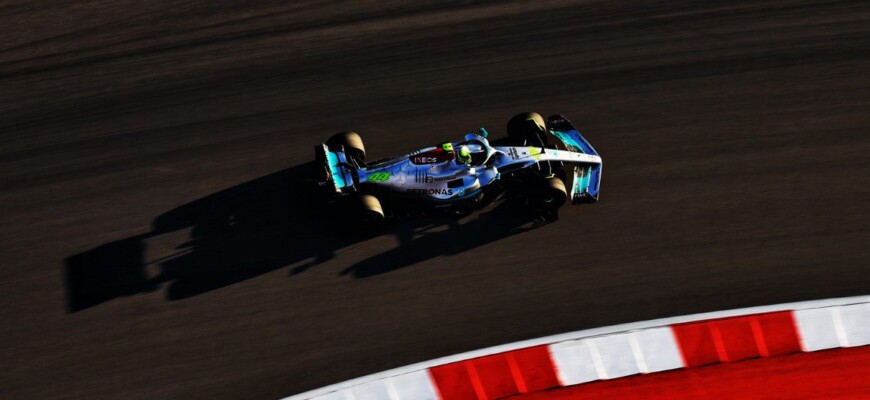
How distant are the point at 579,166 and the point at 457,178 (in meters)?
2.16

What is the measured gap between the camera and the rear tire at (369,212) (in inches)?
472

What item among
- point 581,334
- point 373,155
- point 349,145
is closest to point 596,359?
point 581,334

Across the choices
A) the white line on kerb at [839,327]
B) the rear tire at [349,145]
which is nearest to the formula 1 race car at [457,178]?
the rear tire at [349,145]

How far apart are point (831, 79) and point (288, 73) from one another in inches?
424

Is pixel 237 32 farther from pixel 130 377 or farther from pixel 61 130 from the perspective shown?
pixel 130 377

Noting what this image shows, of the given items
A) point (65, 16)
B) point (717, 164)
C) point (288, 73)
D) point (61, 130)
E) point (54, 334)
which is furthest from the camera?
point (65, 16)

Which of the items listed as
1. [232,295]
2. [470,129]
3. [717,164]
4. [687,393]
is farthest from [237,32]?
[687,393]

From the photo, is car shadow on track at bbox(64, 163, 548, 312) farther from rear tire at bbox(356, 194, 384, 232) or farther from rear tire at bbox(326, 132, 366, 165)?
rear tire at bbox(326, 132, 366, 165)

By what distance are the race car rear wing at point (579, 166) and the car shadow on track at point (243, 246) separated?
3.22ft

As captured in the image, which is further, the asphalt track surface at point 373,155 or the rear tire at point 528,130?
the rear tire at point 528,130

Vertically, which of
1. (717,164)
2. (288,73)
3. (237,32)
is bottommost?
(717,164)

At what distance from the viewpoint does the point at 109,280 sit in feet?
40.0

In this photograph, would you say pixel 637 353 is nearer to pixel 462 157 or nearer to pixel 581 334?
pixel 581 334

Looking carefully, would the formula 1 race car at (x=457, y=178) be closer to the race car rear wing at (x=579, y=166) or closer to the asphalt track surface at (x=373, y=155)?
the race car rear wing at (x=579, y=166)
